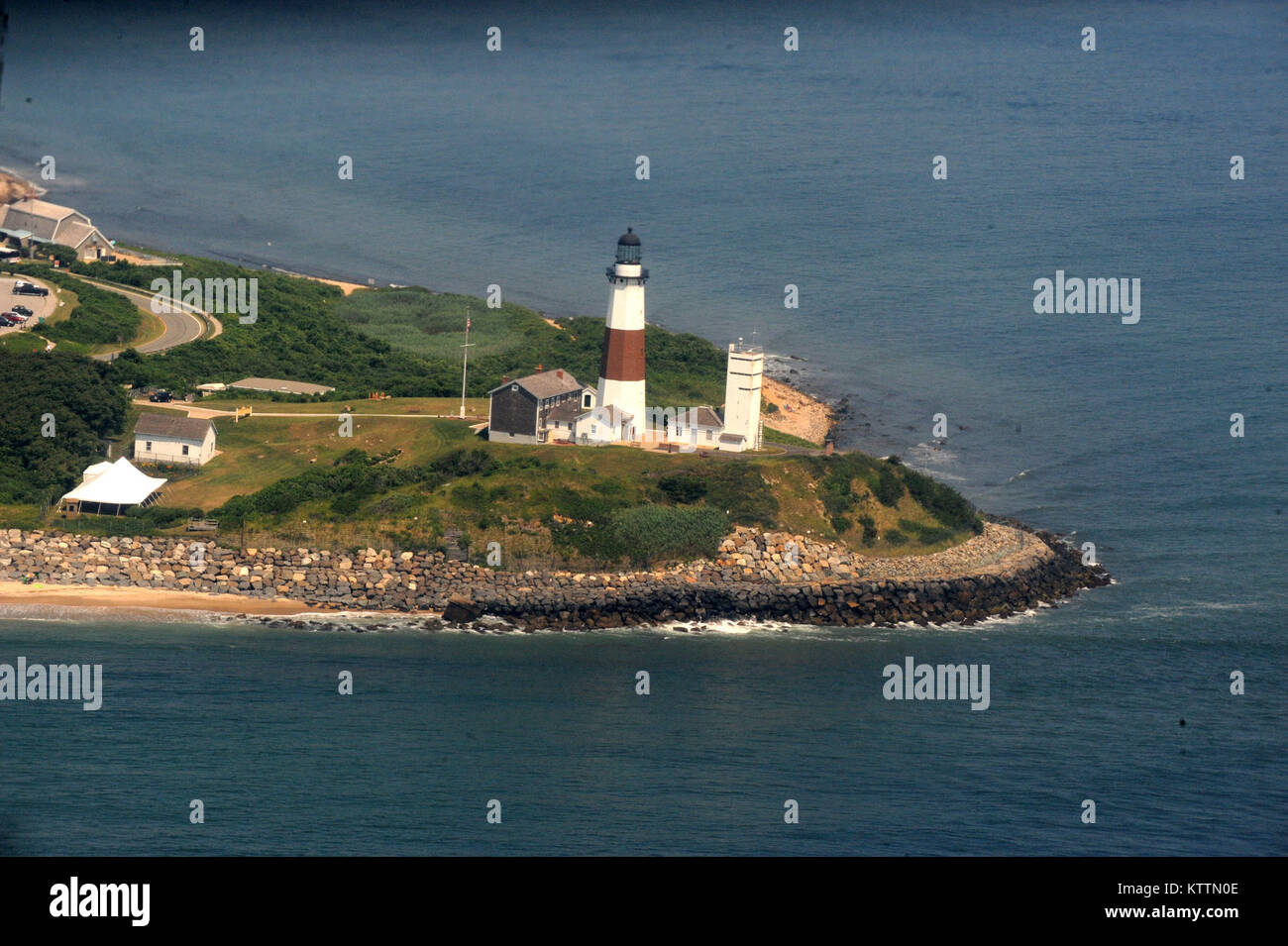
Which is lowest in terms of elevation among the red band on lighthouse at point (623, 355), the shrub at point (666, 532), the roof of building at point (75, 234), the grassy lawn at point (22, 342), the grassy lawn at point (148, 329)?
the shrub at point (666, 532)

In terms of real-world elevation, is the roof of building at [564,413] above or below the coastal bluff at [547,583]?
above

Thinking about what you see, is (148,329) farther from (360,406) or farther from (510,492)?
(510,492)

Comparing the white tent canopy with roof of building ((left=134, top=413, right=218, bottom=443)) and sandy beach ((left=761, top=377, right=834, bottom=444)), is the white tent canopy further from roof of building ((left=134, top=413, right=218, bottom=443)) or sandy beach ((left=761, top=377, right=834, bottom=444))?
sandy beach ((left=761, top=377, right=834, bottom=444))

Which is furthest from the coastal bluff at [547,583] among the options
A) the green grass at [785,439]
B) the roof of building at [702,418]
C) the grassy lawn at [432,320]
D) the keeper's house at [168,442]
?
the grassy lawn at [432,320]

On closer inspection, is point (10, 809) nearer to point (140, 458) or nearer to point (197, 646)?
point (197, 646)

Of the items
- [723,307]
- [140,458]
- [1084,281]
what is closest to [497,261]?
[723,307]

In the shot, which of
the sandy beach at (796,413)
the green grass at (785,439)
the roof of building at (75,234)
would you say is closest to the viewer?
the green grass at (785,439)

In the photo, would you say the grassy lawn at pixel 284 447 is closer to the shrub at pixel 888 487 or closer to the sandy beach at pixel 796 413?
the shrub at pixel 888 487
